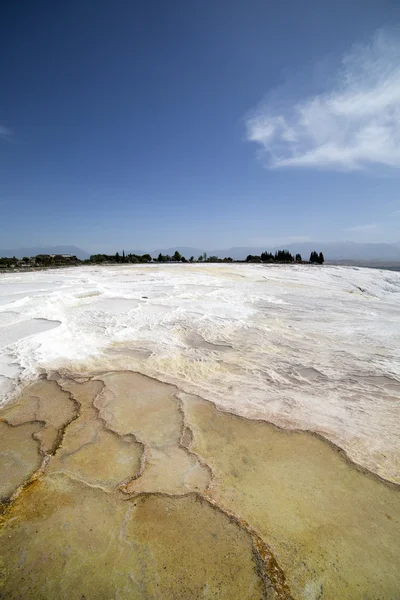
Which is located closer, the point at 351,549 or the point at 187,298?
the point at 351,549

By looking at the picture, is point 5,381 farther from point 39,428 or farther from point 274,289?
point 274,289

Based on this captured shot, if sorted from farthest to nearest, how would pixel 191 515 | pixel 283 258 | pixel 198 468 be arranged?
1. pixel 283 258
2. pixel 198 468
3. pixel 191 515

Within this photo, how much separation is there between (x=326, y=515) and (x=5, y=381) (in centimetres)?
395

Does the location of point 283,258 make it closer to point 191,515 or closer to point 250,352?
point 250,352

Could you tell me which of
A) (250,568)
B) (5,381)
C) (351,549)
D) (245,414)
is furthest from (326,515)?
(5,381)

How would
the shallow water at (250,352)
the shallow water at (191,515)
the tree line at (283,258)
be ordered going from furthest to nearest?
the tree line at (283,258)
the shallow water at (250,352)
the shallow water at (191,515)

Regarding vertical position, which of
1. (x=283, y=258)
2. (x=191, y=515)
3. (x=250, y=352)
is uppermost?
(x=283, y=258)

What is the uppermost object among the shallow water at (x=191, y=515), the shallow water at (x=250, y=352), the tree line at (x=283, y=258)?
the tree line at (x=283, y=258)

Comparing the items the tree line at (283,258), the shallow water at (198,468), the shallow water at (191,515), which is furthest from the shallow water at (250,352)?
the tree line at (283,258)

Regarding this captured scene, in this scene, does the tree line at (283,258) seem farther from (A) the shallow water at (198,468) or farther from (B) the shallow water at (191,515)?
(B) the shallow water at (191,515)

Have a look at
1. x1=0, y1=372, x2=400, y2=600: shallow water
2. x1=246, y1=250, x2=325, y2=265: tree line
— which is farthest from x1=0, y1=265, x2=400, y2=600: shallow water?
x1=246, y1=250, x2=325, y2=265: tree line

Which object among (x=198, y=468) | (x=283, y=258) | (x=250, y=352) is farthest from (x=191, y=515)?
(x=283, y=258)

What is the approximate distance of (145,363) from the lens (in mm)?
4387

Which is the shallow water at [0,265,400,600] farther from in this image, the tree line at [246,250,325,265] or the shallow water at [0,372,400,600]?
the tree line at [246,250,325,265]
